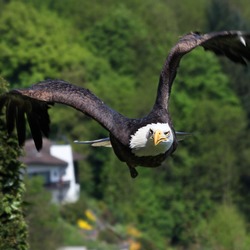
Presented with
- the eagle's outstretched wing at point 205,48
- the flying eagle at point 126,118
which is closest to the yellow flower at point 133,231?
the eagle's outstretched wing at point 205,48

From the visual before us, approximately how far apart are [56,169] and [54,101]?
1867 inches

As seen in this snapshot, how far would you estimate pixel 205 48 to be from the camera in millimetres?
19109

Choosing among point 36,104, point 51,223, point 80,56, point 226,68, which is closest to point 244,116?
point 226,68

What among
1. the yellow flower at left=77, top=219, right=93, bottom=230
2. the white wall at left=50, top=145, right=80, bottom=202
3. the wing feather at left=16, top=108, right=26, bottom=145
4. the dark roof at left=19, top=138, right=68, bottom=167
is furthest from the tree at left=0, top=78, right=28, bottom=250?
the white wall at left=50, top=145, right=80, bottom=202

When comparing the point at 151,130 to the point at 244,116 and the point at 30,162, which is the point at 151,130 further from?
the point at 244,116

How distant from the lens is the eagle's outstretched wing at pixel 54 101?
17.7m

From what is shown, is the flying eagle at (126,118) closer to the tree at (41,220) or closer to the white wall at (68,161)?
the tree at (41,220)

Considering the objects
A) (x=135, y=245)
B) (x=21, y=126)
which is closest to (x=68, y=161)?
(x=135, y=245)

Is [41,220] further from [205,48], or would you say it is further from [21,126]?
[21,126]

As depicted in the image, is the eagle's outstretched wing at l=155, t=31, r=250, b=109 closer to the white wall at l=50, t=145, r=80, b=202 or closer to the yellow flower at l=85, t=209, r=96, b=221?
the yellow flower at l=85, t=209, r=96, b=221

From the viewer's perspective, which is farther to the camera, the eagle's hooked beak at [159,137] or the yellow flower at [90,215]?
the yellow flower at [90,215]

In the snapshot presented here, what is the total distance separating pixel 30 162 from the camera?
6250 centimetres

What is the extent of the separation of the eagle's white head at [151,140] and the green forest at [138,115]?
23891 mm

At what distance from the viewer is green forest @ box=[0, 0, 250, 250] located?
182ft
